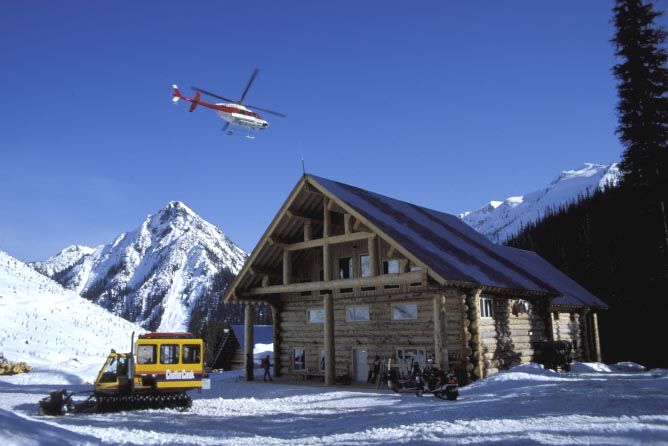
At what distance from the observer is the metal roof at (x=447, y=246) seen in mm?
21438

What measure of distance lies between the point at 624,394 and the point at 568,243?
6595cm

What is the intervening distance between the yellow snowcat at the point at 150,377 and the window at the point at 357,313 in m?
9.11

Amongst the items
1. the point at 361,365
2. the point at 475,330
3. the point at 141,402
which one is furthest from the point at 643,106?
the point at 141,402

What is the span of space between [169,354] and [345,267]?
422 inches

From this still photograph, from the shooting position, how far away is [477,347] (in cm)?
2158

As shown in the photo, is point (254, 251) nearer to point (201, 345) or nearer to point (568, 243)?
point (201, 345)

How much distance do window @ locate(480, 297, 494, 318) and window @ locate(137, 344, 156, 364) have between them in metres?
13.5

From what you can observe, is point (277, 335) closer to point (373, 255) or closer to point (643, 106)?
point (373, 255)

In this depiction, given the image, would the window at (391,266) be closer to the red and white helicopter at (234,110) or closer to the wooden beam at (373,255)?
the wooden beam at (373,255)

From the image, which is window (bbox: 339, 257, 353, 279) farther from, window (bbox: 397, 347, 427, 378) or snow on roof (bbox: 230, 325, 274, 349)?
snow on roof (bbox: 230, 325, 274, 349)

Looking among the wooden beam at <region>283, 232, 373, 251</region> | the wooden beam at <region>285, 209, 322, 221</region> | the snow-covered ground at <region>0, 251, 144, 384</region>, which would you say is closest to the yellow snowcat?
the wooden beam at <region>283, 232, 373, 251</region>

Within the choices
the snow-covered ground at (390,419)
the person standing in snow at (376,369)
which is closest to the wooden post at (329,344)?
the person standing in snow at (376,369)

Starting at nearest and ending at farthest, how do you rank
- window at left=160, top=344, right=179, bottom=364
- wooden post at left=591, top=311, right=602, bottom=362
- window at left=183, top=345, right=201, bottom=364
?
window at left=160, top=344, right=179, bottom=364 → window at left=183, top=345, right=201, bottom=364 → wooden post at left=591, top=311, right=602, bottom=362

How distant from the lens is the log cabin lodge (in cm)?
2167
